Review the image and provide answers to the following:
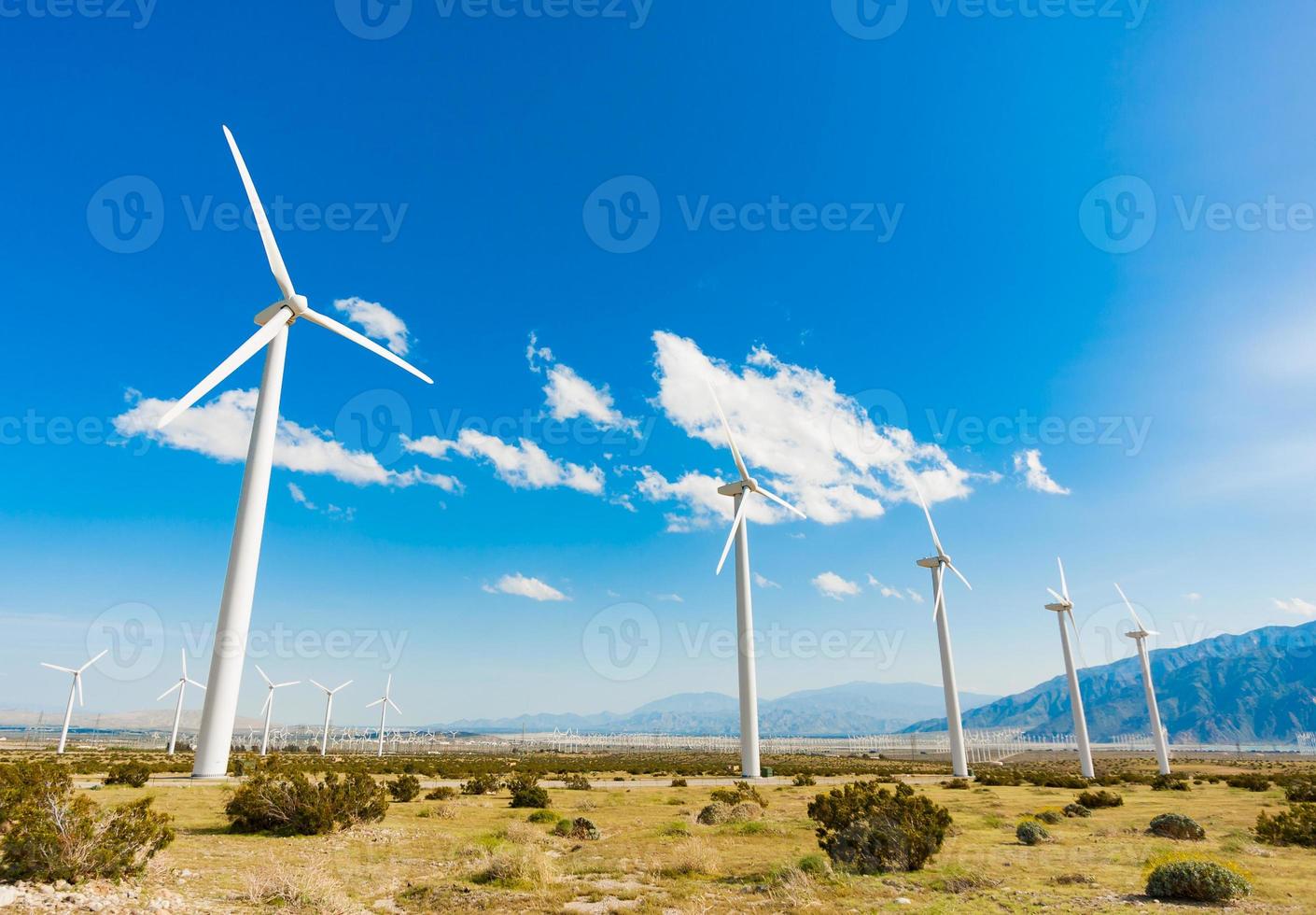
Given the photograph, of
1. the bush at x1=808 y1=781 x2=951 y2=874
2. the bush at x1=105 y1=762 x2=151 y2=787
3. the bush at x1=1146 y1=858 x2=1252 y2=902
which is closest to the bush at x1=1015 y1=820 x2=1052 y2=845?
the bush at x1=808 y1=781 x2=951 y2=874

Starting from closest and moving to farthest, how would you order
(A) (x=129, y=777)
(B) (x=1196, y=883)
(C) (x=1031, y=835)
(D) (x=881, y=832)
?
(B) (x=1196, y=883) → (D) (x=881, y=832) → (C) (x=1031, y=835) → (A) (x=129, y=777)

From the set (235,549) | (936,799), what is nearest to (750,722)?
(936,799)

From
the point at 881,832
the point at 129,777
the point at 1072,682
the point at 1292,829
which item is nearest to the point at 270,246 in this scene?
the point at 129,777

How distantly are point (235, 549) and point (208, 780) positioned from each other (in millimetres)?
10079

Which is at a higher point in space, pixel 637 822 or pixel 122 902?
pixel 122 902

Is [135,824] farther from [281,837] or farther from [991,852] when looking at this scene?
[991,852]

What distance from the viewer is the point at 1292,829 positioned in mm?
23406

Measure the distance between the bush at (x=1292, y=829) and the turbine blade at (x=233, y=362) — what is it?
40.5 meters

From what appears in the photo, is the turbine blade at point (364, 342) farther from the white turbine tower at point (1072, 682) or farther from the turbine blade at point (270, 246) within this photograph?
the white turbine tower at point (1072, 682)

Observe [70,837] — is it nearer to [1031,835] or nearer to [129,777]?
[1031,835]

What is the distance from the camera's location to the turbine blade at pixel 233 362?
1033 inches

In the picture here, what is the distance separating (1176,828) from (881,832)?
48.0 ft

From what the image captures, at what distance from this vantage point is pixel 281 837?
2130cm

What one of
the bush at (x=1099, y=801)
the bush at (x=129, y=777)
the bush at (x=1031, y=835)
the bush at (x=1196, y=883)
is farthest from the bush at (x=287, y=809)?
the bush at (x=1099, y=801)
